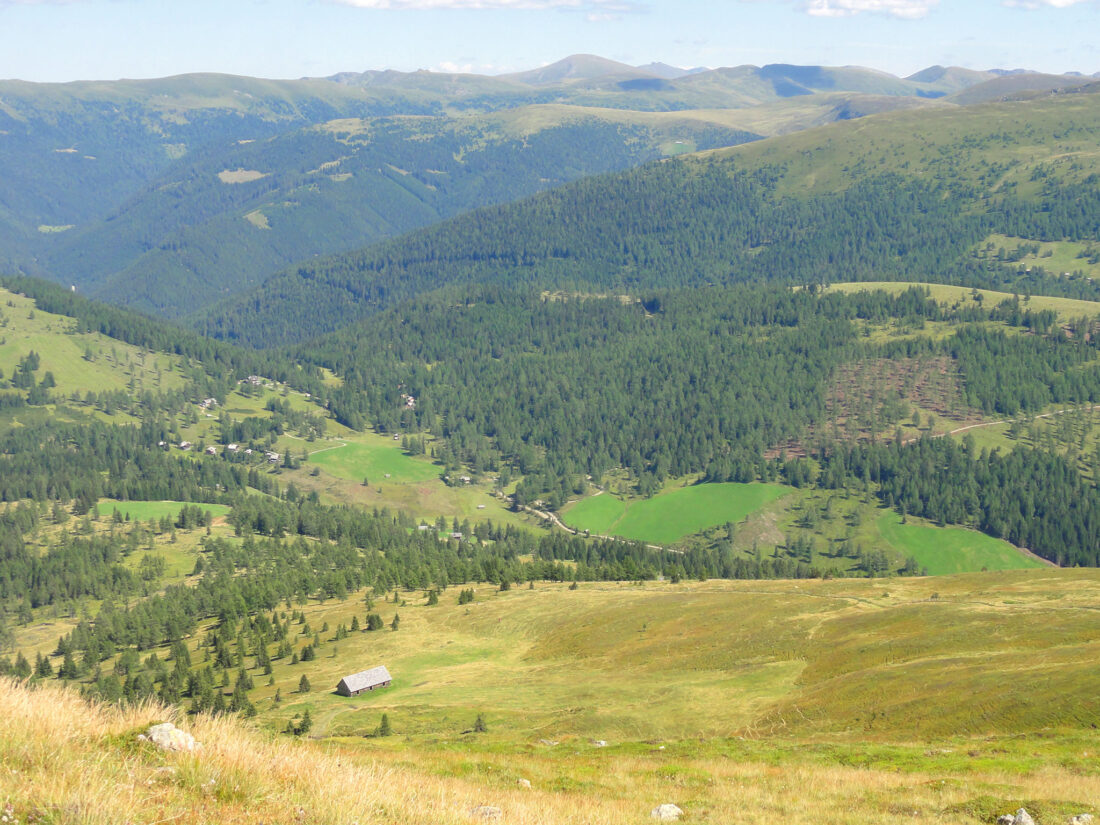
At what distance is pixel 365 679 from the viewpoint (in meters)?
111

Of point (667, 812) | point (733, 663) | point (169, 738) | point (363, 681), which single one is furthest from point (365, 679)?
point (169, 738)

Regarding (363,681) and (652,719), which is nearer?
(652,719)

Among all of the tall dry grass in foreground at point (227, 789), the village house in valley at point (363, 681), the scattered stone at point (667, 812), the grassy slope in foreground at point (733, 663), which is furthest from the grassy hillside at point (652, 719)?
the village house in valley at point (363, 681)

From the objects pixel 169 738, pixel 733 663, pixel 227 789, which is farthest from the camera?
pixel 733 663

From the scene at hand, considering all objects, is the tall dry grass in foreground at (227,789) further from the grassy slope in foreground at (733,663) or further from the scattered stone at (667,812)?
the grassy slope in foreground at (733,663)

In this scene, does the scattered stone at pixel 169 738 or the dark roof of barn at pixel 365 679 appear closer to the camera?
the scattered stone at pixel 169 738

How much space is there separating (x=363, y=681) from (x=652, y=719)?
140ft

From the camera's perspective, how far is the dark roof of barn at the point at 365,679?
110 meters

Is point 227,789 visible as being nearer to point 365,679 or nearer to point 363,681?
point 363,681

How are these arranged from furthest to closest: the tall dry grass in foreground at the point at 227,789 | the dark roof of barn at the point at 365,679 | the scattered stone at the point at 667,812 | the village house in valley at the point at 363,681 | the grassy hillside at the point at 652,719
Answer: the dark roof of barn at the point at 365,679 → the village house in valley at the point at 363,681 → the scattered stone at the point at 667,812 → the grassy hillside at the point at 652,719 → the tall dry grass in foreground at the point at 227,789

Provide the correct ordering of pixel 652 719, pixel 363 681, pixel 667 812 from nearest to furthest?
pixel 667 812, pixel 652 719, pixel 363 681

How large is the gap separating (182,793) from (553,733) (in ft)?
203

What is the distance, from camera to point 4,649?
165625 mm

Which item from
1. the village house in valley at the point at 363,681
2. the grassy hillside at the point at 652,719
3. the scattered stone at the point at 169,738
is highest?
the scattered stone at the point at 169,738
